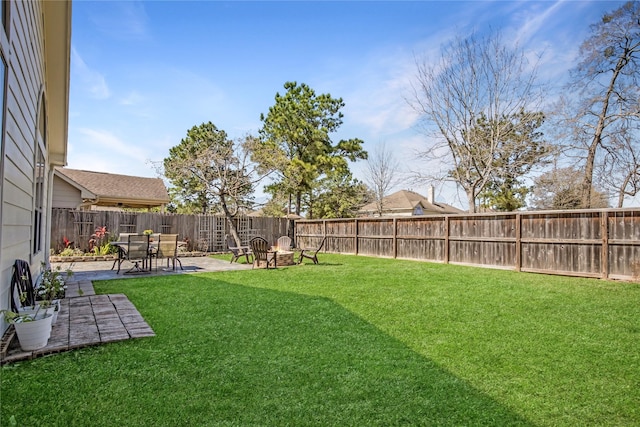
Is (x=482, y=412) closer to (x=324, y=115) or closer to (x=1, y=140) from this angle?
(x=1, y=140)

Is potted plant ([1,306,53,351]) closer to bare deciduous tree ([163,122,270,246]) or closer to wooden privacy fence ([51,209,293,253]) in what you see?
wooden privacy fence ([51,209,293,253])

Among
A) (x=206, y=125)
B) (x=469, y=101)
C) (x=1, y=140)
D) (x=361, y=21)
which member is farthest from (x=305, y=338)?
(x=206, y=125)

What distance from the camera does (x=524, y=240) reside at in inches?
375

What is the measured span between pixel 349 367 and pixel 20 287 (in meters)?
3.73

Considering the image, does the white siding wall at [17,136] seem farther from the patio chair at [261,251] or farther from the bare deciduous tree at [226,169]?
the bare deciduous tree at [226,169]

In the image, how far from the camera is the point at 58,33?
A: 5879 millimetres

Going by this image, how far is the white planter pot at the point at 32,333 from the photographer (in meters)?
3.12

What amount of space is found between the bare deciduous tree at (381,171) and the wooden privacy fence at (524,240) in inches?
543

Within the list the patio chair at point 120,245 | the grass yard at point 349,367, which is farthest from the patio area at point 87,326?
the patio chair at point 120,245

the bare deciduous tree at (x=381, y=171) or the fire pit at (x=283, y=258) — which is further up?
the bare deciduous tree at (x=381, y=171)

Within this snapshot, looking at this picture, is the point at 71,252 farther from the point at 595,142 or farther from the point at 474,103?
the point at 595,142

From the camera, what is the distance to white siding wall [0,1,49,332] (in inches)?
119

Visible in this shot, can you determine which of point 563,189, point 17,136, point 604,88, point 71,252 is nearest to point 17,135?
point 17,136

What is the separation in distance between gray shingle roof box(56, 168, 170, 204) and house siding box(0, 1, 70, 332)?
1497cm
